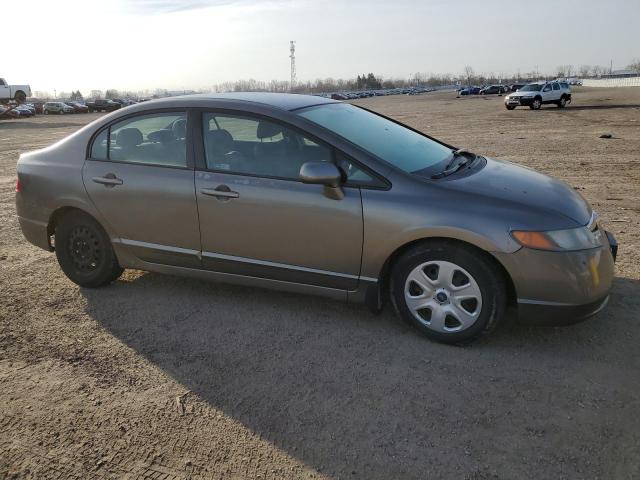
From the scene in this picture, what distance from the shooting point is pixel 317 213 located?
3.79 meters

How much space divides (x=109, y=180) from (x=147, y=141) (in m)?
0.46

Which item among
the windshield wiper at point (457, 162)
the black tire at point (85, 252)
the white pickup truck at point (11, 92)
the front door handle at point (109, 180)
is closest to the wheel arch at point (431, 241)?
the windshield wiper at point (457, 162)

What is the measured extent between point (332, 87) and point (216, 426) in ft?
672

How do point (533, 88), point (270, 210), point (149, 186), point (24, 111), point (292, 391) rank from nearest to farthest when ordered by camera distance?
1. point (292, 391)
2. point (270, 210)
3. point (149, 186)
4. point (533, 88)
5. point (24, 111)

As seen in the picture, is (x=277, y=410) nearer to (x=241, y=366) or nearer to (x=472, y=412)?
(x=241, y=366)

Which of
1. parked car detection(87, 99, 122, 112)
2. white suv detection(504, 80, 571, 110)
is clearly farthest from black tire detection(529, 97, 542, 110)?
parked car detection(87, 99, 122, 112)

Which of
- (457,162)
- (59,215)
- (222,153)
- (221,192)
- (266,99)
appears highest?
(266,99)

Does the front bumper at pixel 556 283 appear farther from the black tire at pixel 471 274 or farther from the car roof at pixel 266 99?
the car roof at pixel 266 99

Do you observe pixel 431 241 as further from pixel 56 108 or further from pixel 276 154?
pixel 56 108

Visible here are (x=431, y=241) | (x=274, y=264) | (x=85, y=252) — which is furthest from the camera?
(x=85, y=252)

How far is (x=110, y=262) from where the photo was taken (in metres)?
4.76

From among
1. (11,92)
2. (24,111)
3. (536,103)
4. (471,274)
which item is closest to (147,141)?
(471,274)

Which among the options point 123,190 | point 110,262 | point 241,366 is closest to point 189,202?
point 123,190

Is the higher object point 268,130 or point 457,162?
point 268,130
